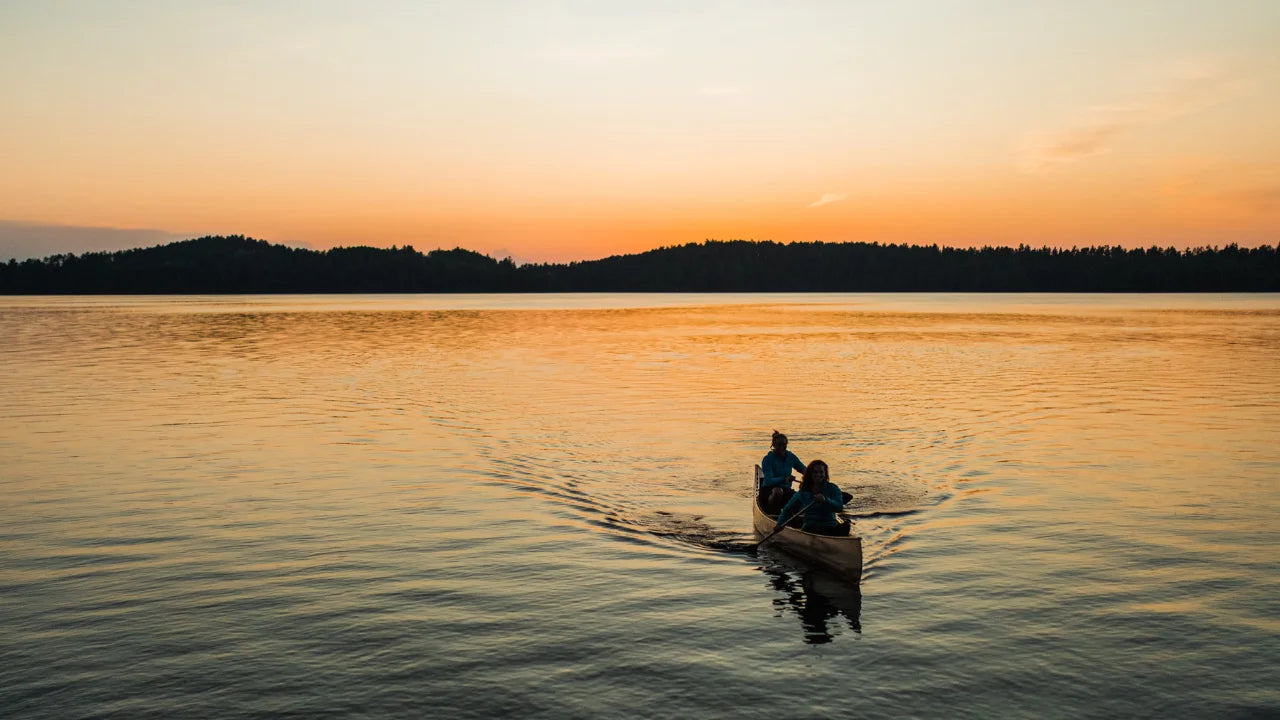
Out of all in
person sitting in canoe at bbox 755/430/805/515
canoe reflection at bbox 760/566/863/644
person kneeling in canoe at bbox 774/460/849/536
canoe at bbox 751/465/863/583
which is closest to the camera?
canoe reflection at bbox 760/566/863/644

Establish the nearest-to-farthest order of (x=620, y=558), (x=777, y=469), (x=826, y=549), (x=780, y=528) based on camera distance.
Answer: (x=826, y=549) < (x=780, y=528) < (x=620, y=558) < (x=777, y=469)

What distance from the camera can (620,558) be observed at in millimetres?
18734

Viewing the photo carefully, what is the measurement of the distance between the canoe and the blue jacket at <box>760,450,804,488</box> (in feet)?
3.70

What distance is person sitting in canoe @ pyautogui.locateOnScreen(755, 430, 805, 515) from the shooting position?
65.0ft

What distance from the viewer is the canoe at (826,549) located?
1658cm

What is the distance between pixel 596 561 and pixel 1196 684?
Answer: 9902 mm

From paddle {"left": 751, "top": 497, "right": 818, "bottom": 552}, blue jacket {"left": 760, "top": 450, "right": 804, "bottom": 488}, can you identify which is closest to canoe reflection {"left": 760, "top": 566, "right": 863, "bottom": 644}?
paddle {"left": 751, "top": 497, "right": 818, "bottom": 552}

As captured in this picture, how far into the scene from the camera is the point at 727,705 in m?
12.0

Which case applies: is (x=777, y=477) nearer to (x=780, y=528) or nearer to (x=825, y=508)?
(x=780, y=528)

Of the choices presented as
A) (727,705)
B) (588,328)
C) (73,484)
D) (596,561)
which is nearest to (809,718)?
(727,705)

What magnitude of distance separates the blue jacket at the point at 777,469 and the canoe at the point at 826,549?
1.13m

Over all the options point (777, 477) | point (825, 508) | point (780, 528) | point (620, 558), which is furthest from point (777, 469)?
point (620, 558)

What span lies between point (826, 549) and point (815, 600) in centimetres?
126

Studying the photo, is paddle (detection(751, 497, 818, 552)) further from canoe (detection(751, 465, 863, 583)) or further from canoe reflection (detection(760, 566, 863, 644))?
canoe reflection (detection(760, 566, 863, 644))
